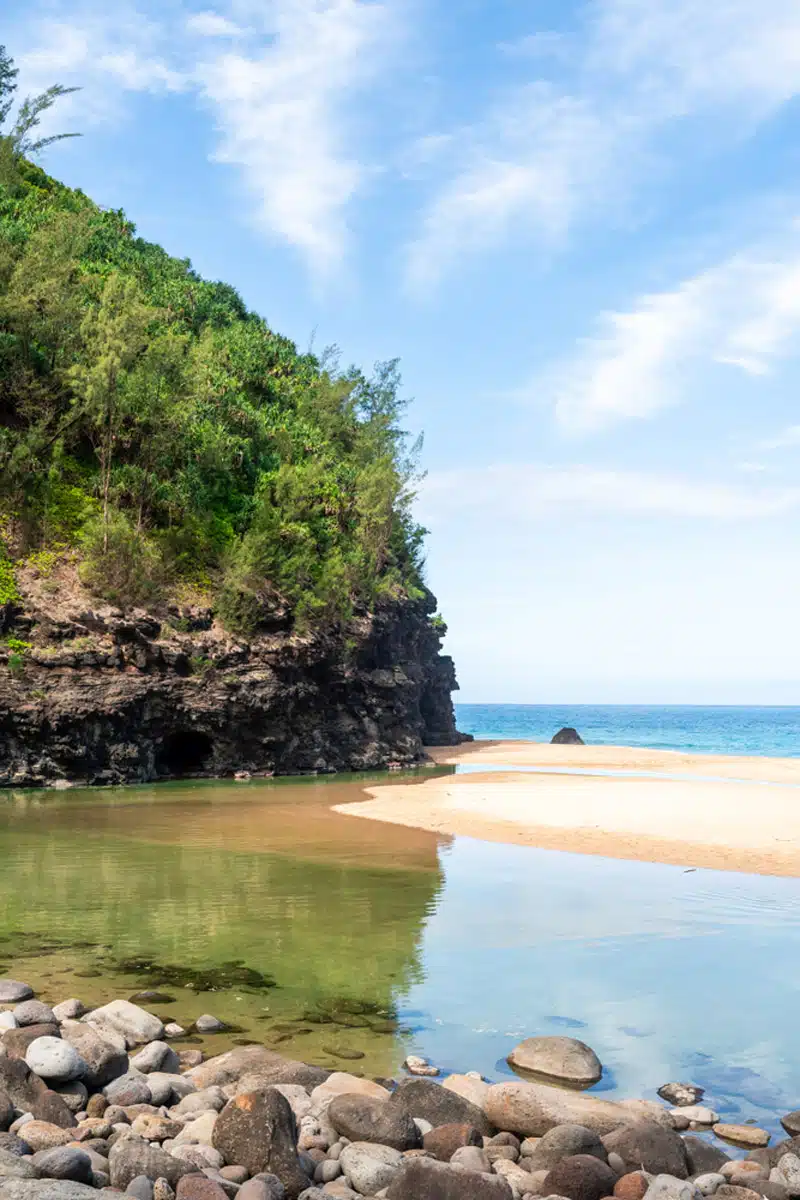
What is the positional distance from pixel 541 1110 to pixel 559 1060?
138 centimetres

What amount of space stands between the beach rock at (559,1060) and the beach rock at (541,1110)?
2.93 ft

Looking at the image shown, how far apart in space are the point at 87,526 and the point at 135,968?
93.5ft

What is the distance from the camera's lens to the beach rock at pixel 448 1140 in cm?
652

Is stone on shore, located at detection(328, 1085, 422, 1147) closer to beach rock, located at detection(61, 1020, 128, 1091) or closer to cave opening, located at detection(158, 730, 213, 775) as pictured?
beach rock, located at detection(61, 1020, 128, 1091)

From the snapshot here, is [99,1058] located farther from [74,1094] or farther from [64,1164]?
[64,1164]

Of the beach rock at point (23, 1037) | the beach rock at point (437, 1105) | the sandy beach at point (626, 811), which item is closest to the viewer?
the beach rock at point (437, 1105)

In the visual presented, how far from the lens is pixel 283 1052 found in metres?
8.66

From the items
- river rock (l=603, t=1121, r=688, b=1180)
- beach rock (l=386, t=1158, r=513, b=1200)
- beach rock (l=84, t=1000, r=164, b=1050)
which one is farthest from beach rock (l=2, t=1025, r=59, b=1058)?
river rock (l=603, t=1121, r=688, b=1180)

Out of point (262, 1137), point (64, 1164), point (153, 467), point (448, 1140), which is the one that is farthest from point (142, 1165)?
point (153, 467)

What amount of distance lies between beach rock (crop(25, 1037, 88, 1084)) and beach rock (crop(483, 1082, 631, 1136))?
3.12 meters

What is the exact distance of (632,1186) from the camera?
595 cm

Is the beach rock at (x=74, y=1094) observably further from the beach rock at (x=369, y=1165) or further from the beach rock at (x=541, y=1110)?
the beach rock at (x=541, y=1110)

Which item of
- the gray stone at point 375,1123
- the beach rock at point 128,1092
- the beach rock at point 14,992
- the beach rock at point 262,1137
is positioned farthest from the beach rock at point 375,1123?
the beach rock at point 14,992

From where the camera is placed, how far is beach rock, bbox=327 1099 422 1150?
21.5ft
